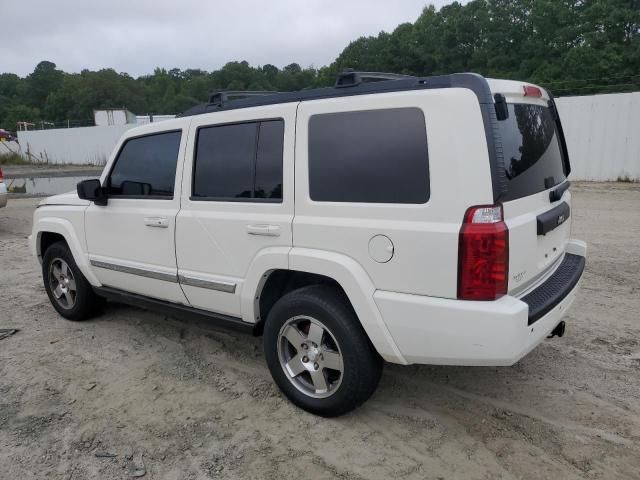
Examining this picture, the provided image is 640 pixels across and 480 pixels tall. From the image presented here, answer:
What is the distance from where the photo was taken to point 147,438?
3.12 meters

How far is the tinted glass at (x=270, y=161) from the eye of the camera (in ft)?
10.8

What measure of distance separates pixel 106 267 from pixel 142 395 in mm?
1323

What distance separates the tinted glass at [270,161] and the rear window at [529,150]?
4.38 feet

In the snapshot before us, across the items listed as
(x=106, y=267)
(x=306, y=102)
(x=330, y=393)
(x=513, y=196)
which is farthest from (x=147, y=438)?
(x=513, y=196)

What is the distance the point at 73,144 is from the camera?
3186 cm

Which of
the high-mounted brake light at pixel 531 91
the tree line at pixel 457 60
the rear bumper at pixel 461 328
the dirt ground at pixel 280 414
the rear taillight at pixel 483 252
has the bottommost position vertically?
the dirt ground at pixel 280 414

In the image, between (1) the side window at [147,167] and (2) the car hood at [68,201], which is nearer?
(1) the side window at [147,167]

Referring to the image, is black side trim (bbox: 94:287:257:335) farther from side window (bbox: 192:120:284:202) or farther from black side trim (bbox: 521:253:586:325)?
black side trim (bbox: 521:253:586:325)

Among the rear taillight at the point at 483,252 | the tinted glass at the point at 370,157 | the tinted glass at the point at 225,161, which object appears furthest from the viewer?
the tinted glass at the point at 225,161

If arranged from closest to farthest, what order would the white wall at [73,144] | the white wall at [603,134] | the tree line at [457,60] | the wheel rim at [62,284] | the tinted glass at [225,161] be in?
the tinted glass at [225,161], the wheel rim at [62,284], the white wall at [603,134], the white wall at [73,144], the tree line at [457,60]

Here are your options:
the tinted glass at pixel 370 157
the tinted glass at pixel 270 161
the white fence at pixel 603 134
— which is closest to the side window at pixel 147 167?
the tinted glass at pixel 270 161

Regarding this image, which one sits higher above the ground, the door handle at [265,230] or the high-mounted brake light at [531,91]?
the high-mounted brake light at [531,91]

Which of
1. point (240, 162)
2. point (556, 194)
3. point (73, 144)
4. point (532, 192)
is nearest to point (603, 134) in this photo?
point (556, 194)

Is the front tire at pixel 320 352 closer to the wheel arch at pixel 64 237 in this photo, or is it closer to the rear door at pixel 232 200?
the rear door at pixel 232 200
